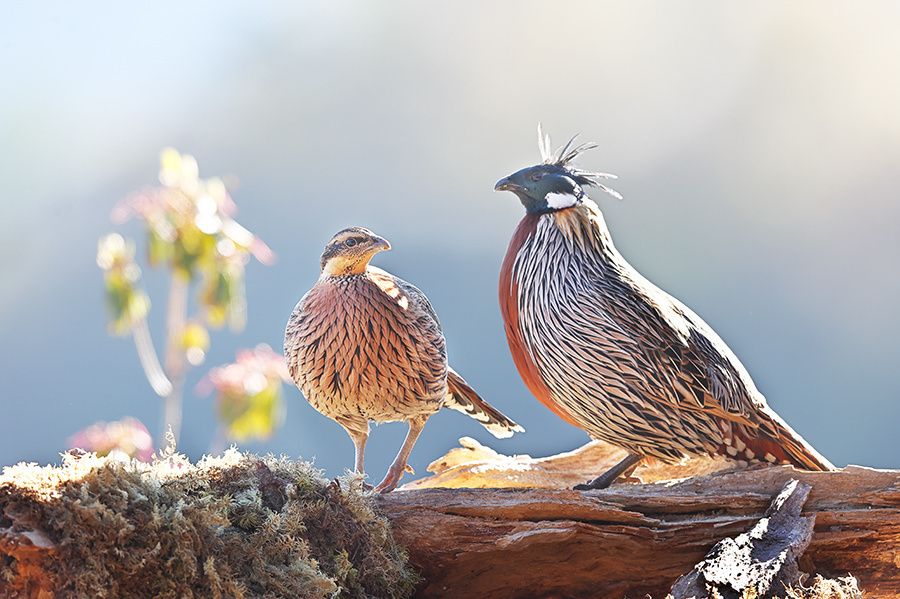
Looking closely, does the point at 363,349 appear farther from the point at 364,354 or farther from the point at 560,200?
the point at 560,200

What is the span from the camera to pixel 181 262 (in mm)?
5352

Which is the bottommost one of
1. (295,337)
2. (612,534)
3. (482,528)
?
(612,534)

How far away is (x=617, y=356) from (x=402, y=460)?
1096 millimetres

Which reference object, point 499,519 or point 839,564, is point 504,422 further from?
point 839,564

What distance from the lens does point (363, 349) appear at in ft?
14.0

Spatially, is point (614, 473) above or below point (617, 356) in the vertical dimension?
below

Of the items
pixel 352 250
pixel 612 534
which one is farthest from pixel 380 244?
pixel 612 534

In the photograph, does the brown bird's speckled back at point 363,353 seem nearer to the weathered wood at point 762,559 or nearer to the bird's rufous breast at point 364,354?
the bird's rufous breast at point 364,354

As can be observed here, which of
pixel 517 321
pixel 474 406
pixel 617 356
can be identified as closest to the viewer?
pixel 617 356

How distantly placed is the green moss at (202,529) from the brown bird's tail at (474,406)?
1537mm

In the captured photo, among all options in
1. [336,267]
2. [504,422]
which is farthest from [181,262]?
[504,422]

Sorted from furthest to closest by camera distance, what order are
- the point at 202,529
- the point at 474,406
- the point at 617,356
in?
1. the point at 474,406
2. the point at 617,356
3. the point at 202,529

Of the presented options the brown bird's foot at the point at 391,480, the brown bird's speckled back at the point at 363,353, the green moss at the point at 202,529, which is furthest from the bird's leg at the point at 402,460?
the green moss at the point at 202,529

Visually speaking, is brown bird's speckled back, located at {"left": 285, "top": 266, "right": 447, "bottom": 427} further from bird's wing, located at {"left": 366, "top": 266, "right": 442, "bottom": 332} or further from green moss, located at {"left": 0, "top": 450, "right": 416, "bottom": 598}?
green moss, located at {"left": 0, "top": 450, "right": 416, "bottom": 598}
